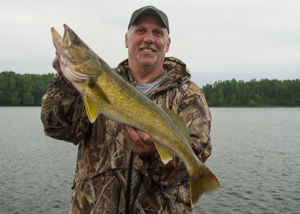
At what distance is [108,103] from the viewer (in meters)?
2.69

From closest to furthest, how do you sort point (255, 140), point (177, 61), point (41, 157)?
point (177, 61)
point (41, 157)
point (255, 140)

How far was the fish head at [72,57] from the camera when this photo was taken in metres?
2.64

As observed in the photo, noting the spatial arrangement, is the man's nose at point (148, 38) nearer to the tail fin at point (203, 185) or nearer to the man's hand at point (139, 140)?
the man's hand at point (139, 140)

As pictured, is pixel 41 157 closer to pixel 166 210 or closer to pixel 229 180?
pixel 229 180

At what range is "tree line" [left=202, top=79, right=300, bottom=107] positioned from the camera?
4548 inches

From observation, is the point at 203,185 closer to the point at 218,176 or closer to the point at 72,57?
the point at 72,57

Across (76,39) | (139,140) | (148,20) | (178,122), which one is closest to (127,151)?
(139,140)

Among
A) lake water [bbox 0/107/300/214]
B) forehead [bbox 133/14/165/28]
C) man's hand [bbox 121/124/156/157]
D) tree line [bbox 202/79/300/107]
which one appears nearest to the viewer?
man's hand [bbox 121/124/156/157]

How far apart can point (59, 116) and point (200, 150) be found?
193 centimetres

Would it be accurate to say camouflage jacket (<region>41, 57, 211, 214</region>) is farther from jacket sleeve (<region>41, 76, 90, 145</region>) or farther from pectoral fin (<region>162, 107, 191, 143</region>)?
pectoral fin (<region>162, 107, 191, 143</region>)

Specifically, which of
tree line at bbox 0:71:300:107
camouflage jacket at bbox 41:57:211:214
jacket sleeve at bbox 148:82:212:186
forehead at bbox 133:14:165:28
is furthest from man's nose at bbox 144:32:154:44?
tree line at bbox 0:71:300:107

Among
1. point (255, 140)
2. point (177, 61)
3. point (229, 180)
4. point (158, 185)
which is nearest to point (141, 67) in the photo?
point (177, 61)

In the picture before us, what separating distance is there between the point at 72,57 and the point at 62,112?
0.76m

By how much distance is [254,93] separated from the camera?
120 m
